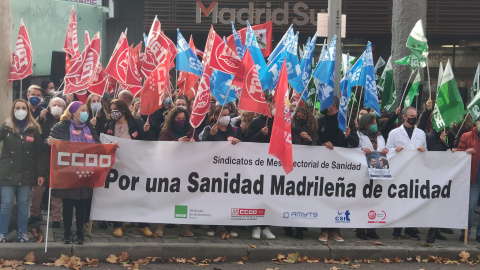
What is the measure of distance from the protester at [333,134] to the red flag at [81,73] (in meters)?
3.13

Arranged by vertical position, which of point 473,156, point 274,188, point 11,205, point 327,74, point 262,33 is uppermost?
point 262,33

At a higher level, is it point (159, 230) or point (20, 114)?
point (20, 114)

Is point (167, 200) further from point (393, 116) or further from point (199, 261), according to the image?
point (393, 116)

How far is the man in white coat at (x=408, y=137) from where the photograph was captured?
986 centimetres

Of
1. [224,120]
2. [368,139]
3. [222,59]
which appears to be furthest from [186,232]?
[368,139]

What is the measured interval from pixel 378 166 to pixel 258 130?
1.66 m

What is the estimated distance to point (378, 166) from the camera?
9.62 meters

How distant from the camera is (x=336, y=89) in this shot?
11.2 meters

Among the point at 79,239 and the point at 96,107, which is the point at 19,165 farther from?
the point at 96,107

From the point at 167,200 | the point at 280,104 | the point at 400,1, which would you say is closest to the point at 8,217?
the point at 167,200

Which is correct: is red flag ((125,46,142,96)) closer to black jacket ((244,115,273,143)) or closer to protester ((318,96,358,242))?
black jacket ((244,115,273,143))

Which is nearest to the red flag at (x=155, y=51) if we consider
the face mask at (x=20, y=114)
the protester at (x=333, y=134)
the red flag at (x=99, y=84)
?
the red flag at (x=99, y=84)

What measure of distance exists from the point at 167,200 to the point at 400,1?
239 inches

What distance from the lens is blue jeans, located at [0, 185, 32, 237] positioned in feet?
27.7
